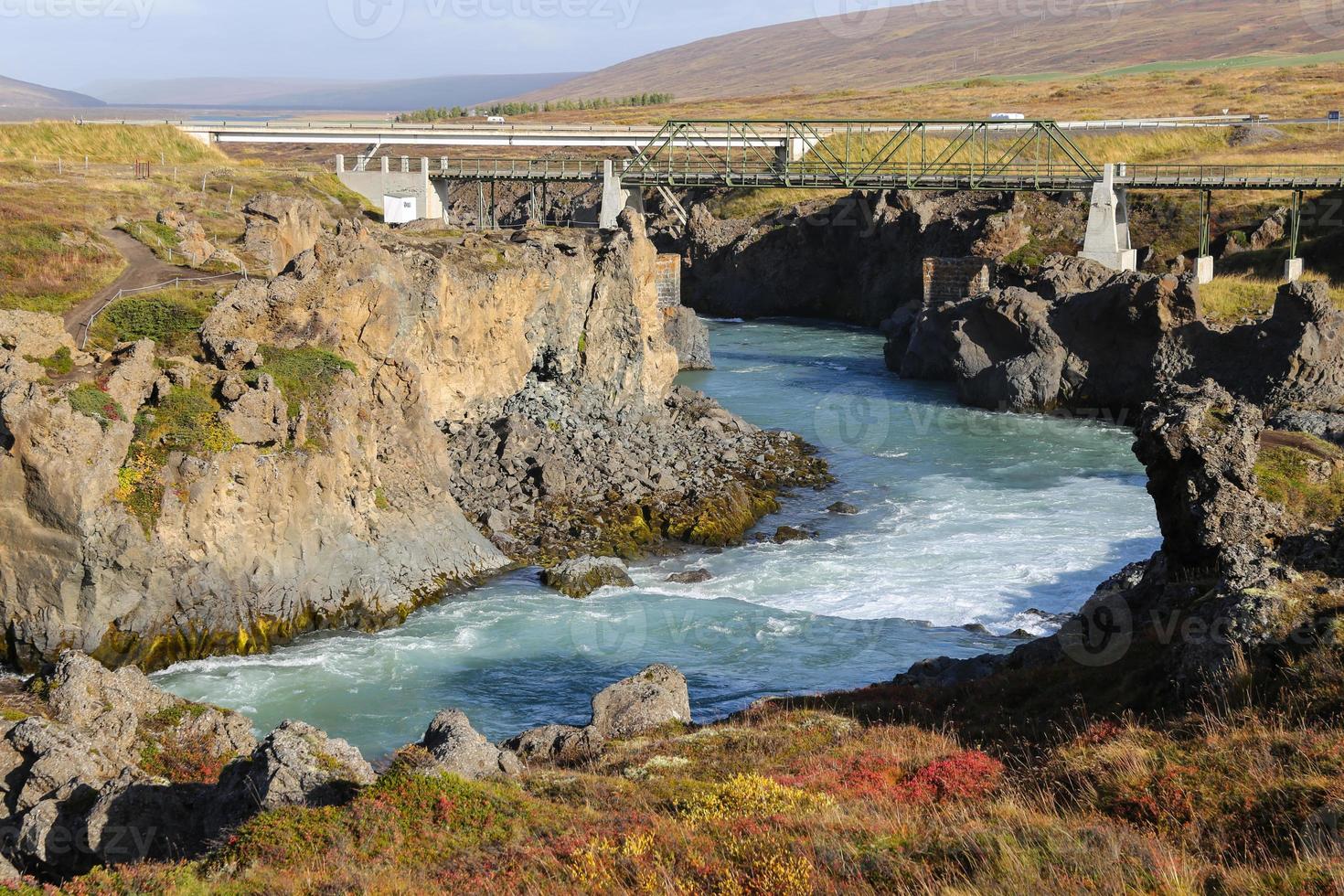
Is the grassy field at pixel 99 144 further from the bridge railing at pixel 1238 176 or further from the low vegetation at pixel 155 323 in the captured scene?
the bridge railing at pixel 1238 176

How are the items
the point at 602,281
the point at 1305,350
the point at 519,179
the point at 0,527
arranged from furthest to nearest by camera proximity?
1. the point at 519,179
2. the point at 602,281
3. the point at 1305,350
4. the point at 0,527

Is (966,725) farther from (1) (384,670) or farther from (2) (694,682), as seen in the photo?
(1) (384,670)

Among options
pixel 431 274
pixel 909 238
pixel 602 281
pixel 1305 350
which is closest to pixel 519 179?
pixel 909 238

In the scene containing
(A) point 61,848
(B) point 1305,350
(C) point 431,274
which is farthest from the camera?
(B) point 1305,350

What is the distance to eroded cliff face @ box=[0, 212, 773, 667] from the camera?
29000 millimetres

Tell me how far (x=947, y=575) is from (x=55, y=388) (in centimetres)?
2363

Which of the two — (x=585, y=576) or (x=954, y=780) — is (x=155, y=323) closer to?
(x=585, y=576)

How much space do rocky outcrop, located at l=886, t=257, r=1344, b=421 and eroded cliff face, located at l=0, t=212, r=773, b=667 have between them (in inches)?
917

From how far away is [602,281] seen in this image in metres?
53.8

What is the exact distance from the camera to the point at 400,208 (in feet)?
242

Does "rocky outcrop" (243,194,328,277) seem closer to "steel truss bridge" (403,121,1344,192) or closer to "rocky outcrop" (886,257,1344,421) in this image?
"rocky outcrop" (886,257,1344,421)

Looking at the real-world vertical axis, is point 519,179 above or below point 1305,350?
above

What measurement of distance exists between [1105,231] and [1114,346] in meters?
17.6

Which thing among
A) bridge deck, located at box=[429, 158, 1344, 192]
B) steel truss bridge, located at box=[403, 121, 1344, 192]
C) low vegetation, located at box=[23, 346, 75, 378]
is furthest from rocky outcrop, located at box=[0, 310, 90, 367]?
bridge deck, located at box=[429, 158, 1344, 192]
